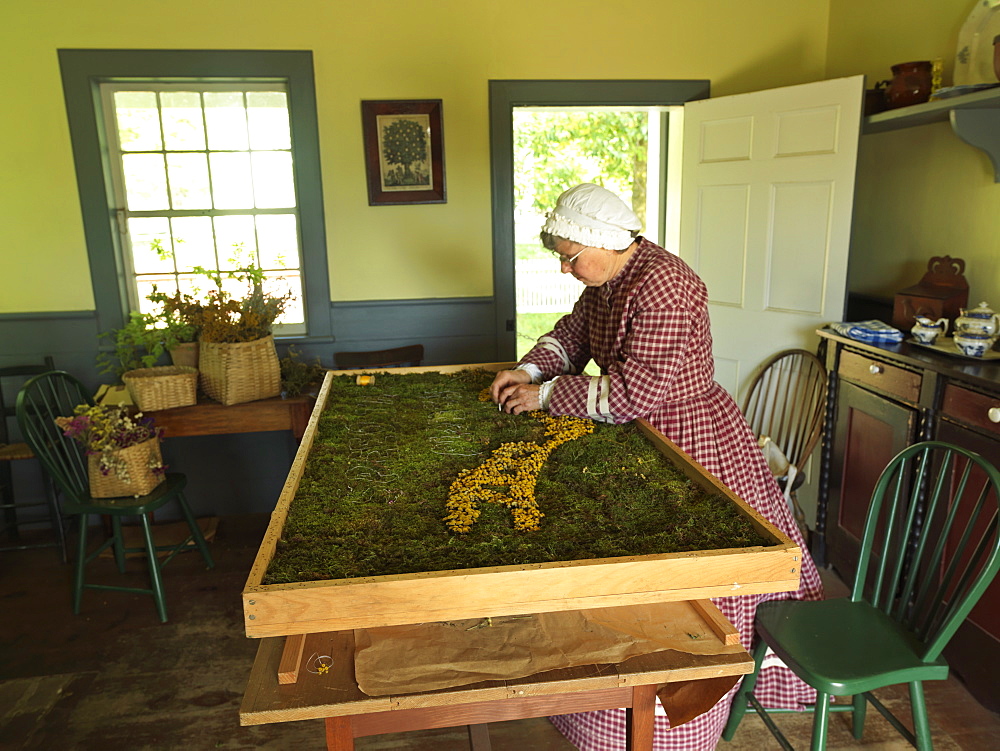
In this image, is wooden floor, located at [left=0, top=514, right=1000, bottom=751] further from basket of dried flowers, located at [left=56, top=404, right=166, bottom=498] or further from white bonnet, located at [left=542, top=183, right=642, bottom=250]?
white bonnet, located at [left=542, top=183, right=642, bottom=250]

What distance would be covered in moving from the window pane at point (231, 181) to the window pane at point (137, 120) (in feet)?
1.04

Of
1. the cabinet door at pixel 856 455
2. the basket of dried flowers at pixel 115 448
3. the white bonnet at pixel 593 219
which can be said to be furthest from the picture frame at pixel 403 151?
the cabinet door at pixel 856 455

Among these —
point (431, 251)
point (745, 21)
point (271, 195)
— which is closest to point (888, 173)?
point (745, 21)

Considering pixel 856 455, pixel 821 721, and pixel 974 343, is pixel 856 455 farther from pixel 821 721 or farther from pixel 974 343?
pixel 821 721

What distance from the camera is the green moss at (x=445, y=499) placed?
4.38 feet

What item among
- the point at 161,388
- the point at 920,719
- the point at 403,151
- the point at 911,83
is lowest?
the point at 920,719

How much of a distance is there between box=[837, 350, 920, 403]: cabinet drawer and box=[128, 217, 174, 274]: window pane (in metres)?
3.50

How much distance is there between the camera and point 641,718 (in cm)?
148

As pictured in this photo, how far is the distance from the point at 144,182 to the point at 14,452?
156 centimetres

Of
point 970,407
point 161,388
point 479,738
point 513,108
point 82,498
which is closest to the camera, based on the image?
point 479,738

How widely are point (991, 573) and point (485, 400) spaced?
146 centimetres

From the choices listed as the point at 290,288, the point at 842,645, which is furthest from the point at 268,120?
the point at 842,645

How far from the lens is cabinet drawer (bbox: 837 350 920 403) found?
8.79ft

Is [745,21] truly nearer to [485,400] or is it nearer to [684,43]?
[684,43]
